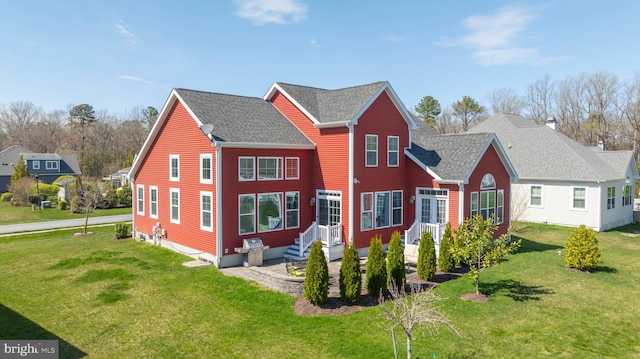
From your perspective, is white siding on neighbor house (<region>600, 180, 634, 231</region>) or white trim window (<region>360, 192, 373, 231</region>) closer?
white trim window (<region>360, 192, 373, 231</region>)

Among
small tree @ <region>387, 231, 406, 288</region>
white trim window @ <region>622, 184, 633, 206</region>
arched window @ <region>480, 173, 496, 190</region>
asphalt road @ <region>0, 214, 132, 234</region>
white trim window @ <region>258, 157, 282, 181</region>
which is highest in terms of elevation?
white trim window @ <region>258, 157, 282, 181</region>

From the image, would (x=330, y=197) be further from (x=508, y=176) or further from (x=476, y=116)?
(x=476, y=116)

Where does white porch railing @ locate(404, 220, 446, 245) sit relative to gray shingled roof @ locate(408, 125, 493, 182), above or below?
below

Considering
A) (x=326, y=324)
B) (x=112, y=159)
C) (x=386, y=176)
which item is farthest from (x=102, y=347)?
(x=112, y=159)

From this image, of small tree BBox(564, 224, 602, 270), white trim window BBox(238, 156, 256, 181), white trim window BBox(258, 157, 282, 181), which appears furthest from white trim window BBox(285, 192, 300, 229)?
small tree BBox(564, 224, 602, 270)

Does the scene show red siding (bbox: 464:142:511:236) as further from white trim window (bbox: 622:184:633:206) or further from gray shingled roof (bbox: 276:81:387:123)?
white trim window (bbox: 622:184:633:206)

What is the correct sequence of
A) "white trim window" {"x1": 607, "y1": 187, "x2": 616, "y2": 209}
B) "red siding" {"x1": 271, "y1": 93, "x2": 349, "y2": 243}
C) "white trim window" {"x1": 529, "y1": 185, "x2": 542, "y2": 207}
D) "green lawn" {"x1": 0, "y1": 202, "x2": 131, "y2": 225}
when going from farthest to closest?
"green lawn" {"x1": 0, "y1": 202, "x2": 131, "y2": 225}, "white trim window" {"x1": 529, "y1": 185, "x2": 542, "y2": 207}, "white trim window" {"x1": 607, "y1": 187, "x2": 616, "y2": 209}, "red siding" {"x1": 271, "y1": 93, "x2": 349, "y2": 243}

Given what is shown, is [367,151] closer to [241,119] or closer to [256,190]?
[256,190]
